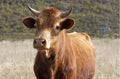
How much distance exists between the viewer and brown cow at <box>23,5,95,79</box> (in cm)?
953

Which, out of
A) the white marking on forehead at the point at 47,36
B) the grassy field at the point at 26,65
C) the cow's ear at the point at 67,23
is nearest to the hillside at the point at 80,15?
the grassy field at the point at 26,65

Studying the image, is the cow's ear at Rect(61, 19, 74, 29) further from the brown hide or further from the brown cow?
the brown hide

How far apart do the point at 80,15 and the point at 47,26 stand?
155 feet

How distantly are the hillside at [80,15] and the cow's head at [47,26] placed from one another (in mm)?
35888

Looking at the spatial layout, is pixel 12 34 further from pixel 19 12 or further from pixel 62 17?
pixel 62 17

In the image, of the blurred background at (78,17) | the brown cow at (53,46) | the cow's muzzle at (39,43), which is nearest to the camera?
the cow's muzzle at (39,43)

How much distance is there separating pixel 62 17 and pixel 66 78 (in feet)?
4.30

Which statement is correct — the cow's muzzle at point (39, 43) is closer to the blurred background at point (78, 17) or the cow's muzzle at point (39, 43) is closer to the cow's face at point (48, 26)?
the cow's face at point (48, 26)

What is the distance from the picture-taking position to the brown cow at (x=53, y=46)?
31.3ft

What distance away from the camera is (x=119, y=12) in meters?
59.4

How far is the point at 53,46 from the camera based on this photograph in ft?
32.5

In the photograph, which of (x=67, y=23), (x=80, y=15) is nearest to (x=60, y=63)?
(x=67, y=23)

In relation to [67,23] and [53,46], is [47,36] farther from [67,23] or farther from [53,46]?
[67,23]

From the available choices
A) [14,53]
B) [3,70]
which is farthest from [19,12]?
[3,70]
